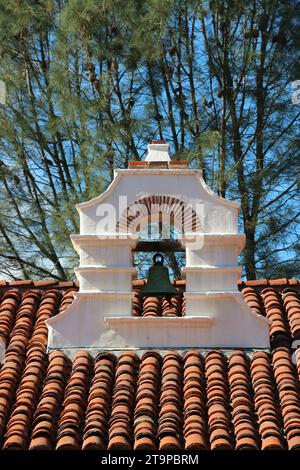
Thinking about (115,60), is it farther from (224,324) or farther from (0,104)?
(224,324)

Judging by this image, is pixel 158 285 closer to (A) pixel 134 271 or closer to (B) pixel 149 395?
(A) pixel 134 271

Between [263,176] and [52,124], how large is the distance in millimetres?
3052

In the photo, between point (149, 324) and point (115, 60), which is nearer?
point (149, 324)

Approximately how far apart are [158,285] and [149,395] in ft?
4.90

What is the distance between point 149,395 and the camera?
13.6 metres

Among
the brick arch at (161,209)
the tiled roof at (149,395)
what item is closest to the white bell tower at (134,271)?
the brick arch at (161,209)

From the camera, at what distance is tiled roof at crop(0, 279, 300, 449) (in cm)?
1290

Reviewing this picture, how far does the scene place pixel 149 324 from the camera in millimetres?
14469

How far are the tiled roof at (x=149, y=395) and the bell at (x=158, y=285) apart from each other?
0.32m

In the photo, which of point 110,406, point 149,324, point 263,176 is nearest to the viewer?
point 110,406

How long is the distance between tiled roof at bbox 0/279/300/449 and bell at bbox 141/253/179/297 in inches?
12.7

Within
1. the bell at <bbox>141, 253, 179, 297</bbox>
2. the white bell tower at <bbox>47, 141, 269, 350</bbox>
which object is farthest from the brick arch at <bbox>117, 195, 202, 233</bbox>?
the bell at <bbox>141, 253, 179, 297</bbox>

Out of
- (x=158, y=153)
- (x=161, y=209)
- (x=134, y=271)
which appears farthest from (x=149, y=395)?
(x=158, y=153)

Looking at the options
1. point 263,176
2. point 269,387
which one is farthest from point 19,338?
point 263,176
